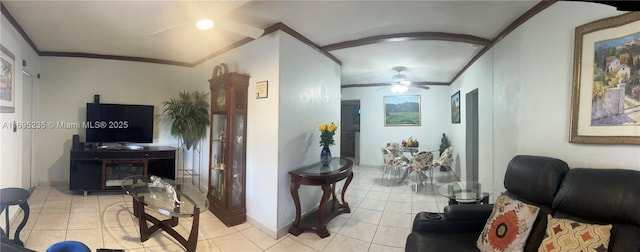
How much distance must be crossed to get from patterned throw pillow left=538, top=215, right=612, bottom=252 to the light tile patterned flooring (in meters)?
1.21

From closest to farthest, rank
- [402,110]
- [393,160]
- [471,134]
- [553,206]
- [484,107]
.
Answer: [553,206] < [484,107] < [471,134] < [393,160] < [402,110]

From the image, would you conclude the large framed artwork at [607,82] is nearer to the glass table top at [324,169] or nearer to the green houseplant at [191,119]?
the glass table top at [324,169]

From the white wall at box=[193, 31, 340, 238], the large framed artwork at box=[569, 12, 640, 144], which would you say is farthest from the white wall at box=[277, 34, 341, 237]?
the large framed artwork at box=[569, 12, 640, 144]

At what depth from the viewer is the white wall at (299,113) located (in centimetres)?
261

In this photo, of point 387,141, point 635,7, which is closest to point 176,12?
point 635,7

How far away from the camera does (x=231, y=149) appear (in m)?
2.90

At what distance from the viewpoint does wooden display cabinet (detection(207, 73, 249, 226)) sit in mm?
2830

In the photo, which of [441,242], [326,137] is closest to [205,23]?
[326,137]

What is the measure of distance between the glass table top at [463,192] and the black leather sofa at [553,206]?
23.0 inches

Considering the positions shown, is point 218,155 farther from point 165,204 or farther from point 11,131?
point 11,131

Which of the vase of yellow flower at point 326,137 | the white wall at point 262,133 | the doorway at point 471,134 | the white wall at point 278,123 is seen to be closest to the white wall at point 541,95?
the doorway at point 471,134

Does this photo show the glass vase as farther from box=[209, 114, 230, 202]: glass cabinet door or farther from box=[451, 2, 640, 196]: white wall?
box=[451, 2, 640, 196]: white wall

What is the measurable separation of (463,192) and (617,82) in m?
1.48

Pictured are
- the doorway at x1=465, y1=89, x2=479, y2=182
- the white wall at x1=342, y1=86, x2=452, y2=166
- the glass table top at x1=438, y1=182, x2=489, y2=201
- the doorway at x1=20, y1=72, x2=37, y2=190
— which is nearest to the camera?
the glass table top at x1=438, y1=182, x2=489, y2=201
